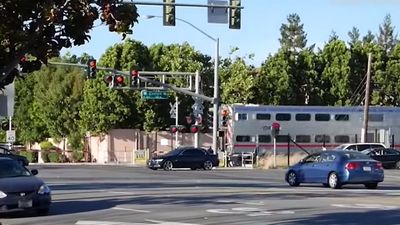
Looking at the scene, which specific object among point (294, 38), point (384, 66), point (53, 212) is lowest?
point (53, 212)

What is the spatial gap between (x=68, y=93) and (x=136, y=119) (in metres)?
9.21

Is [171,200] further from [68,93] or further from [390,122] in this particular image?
[68,93]

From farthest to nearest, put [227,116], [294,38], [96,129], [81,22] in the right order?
1. [294,38]
2. [96,129]
3. [227,116]
4. [81,22]

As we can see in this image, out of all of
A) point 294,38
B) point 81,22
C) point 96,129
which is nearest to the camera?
point 81,22

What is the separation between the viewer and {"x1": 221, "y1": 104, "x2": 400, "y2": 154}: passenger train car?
59938 millimetres

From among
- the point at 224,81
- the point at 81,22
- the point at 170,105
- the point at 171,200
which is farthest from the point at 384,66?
the point at 81,22

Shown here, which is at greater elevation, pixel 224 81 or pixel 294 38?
pixel 294 38

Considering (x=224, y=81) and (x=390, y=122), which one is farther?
(x=224, y=81)

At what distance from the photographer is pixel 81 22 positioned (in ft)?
32.5

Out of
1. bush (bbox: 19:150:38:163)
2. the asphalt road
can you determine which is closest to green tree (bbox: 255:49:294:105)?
bush (bbox: 19:150:38:163)

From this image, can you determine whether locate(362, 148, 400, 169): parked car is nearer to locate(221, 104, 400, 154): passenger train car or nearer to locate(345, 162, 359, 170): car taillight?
locate(221, 104, 400, 154): passenger train car

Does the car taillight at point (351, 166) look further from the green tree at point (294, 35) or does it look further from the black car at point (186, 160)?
the green tree at point (294, 35)

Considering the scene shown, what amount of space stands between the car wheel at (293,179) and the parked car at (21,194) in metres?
13.6

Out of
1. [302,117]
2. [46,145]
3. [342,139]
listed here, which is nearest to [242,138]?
[302,117]
